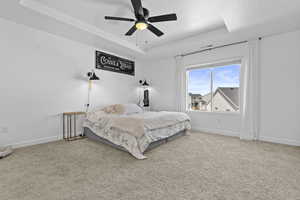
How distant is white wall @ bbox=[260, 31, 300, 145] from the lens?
2.84 metres

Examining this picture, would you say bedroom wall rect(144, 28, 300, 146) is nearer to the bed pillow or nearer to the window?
the window

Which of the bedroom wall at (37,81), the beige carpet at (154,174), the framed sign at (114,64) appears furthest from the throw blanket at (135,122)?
the framed sign at (114,64)

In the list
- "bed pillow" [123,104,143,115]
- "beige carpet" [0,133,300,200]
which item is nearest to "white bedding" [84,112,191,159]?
"beige carpet" [0,133,300,200]

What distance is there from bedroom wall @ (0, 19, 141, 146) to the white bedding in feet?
2.72

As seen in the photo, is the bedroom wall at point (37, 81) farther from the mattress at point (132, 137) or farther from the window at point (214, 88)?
the window at point (214, 88)

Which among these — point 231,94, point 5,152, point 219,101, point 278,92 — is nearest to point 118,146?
point 5,152

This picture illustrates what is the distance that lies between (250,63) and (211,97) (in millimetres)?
1348

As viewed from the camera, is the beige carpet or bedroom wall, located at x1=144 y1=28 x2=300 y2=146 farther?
bedroom wall, located at x1=144 y1=28 x2=300 y2=146

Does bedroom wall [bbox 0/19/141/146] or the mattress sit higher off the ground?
bedroom wall [bbox 0/19/141/146]

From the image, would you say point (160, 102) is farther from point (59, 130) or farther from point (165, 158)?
point (59, 130)

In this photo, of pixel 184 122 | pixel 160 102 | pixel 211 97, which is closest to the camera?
pixel 184 122

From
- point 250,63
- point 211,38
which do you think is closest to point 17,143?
point 211,38

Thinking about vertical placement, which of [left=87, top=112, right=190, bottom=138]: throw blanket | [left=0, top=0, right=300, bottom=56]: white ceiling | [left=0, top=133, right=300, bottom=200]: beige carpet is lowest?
[left=0, top=133, right=300, bottom=200]: beige carpet

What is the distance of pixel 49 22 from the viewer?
2580mm
